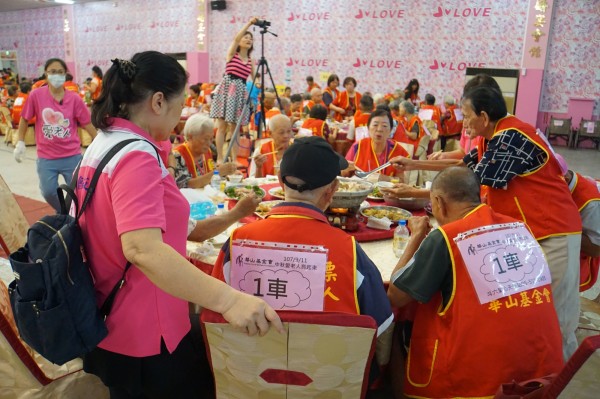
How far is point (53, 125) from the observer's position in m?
3.64

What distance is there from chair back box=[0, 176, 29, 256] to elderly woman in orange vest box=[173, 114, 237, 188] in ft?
3.05

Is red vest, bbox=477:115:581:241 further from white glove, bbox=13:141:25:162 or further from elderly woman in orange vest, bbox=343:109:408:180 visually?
white glove, bbox=13:141:25:162

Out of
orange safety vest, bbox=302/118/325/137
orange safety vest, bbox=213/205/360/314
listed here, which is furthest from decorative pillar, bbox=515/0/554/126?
orange safety vest, bbox=213/205/360/314

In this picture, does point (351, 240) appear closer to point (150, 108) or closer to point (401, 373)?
point (150, 108)

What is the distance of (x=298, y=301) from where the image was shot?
1337mm

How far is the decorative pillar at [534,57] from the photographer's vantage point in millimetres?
9117

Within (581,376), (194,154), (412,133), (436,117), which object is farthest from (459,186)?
(436,117)

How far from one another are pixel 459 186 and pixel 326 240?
0.62 metres

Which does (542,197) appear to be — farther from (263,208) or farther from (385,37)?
(385,37)

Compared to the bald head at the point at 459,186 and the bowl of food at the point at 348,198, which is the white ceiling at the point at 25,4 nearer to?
the bowl of food at the point at 348,198

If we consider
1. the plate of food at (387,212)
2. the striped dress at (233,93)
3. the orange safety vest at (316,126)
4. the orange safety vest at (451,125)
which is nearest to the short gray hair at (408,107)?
the orange safety vest at (316,126)

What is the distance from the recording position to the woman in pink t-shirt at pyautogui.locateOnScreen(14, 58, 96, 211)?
11.9 ft

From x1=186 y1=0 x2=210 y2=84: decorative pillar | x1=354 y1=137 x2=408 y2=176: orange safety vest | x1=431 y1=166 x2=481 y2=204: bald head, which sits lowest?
x1=354 y1=137 x2=408 y2=176: orange safety vest

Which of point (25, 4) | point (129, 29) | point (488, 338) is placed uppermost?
point (25, 4)
